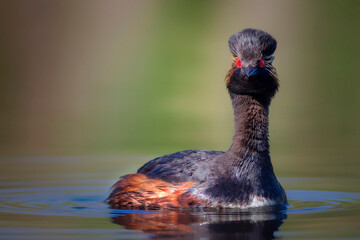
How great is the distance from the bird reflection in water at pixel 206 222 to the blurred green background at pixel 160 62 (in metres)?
10.4

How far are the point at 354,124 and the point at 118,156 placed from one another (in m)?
7.45

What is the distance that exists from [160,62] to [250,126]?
1631 cm

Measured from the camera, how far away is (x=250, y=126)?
10.2 m

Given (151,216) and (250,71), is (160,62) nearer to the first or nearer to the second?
(250,71)

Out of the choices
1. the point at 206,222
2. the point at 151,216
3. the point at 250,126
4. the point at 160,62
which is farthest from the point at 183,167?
the point at 160,62

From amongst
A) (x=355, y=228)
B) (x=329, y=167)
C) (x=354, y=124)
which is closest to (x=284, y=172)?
(x=329, y=167)

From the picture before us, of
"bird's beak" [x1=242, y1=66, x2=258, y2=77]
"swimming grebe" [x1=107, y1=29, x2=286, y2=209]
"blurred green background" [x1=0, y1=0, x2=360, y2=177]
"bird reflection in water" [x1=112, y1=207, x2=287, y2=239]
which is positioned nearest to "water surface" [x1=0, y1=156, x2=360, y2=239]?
"bird reflection in water" [x1=112, y1=207, x2=287, y2=239]

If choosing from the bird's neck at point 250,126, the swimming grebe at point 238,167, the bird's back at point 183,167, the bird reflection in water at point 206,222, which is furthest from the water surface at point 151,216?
the bird's neck at point 250,126

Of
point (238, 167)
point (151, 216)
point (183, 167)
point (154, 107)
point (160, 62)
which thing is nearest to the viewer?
point (151, 216)

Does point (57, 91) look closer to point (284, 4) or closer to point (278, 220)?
point (284, 4)

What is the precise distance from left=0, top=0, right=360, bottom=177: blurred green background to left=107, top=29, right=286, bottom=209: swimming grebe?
9.57 m

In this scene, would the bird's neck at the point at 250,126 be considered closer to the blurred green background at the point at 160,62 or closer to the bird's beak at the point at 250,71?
the bird's beak at the point at 250,71

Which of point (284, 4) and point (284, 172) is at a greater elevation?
point (284, 4)

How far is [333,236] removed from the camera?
26.3 ft
